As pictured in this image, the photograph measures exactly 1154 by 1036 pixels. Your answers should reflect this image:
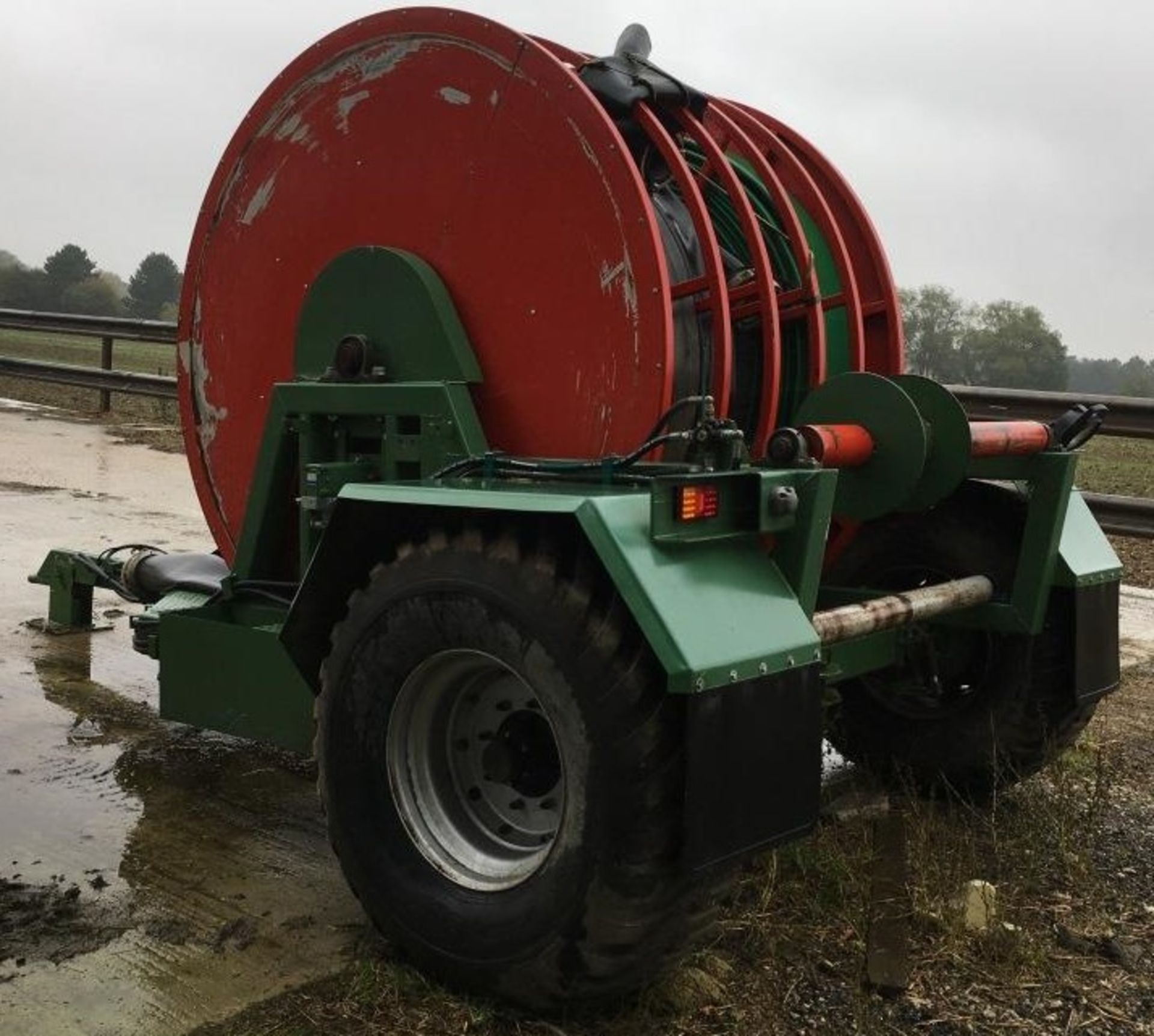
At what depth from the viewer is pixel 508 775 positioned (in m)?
2.96

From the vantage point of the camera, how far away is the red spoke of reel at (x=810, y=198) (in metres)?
3.86

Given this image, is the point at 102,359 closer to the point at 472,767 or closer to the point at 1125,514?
the point at 1125,514

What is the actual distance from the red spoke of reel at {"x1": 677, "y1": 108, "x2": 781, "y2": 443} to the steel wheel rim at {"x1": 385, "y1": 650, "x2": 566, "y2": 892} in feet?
3.57

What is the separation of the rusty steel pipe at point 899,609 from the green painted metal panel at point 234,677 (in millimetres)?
1369

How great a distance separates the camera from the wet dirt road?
9.11 feet

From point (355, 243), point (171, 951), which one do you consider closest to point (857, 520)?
point (355, 243)

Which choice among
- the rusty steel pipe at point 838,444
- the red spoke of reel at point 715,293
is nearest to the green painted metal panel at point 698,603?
the rusty steel pipe at point 838,444

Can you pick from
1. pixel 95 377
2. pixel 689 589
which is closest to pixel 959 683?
pixel 689 589

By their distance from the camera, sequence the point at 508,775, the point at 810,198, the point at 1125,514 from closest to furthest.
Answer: the point at 508,775
the point at 810,198
the point at 1125,514

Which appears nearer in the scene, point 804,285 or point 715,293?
point 715,293

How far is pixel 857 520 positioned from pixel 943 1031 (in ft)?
4.02

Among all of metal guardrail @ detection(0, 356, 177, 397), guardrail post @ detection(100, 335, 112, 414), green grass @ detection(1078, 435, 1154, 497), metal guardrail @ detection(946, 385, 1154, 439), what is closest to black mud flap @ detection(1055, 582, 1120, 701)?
metal guardrail @ detection(946, 385, 1154, 439)

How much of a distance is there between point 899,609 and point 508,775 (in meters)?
1.05

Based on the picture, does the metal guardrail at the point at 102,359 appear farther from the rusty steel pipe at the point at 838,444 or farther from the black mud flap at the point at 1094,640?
the rusty steel pipe at the point at 838,444
